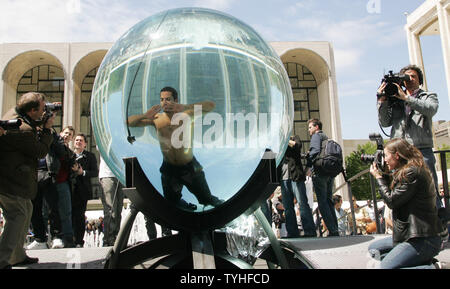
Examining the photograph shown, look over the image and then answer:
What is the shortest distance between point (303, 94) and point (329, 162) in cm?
2402

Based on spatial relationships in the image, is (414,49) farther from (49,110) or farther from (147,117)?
(147,117)

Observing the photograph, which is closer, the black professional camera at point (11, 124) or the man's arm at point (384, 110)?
the black professional camera at point (11, 124)

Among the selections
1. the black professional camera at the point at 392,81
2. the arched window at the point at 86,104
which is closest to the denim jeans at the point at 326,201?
the black professional camera at the point at 392,81

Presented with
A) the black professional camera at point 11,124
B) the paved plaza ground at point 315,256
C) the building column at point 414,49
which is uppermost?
the building column at point 414,49

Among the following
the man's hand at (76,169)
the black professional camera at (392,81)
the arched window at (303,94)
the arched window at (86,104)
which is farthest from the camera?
the arched window at (303,94)

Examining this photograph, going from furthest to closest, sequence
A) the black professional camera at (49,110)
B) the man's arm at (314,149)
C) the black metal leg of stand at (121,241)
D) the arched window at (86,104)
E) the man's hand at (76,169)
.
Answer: the arched window at (86,104)
the man's arm at (314,149)
the man's hand at (76,169)
the black professional camera at (49,110)
the black metal leg of stand at (121,241)

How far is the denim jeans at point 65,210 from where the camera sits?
3809 millimetres

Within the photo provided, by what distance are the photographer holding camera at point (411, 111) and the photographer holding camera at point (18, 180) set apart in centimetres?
303

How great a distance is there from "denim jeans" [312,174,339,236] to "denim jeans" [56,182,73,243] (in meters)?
2.79

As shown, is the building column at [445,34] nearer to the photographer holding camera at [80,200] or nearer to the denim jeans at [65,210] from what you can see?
the photographer holding camera at [80,200]

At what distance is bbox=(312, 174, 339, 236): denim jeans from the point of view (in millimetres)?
4333

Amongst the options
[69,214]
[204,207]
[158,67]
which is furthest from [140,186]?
[69,214]
